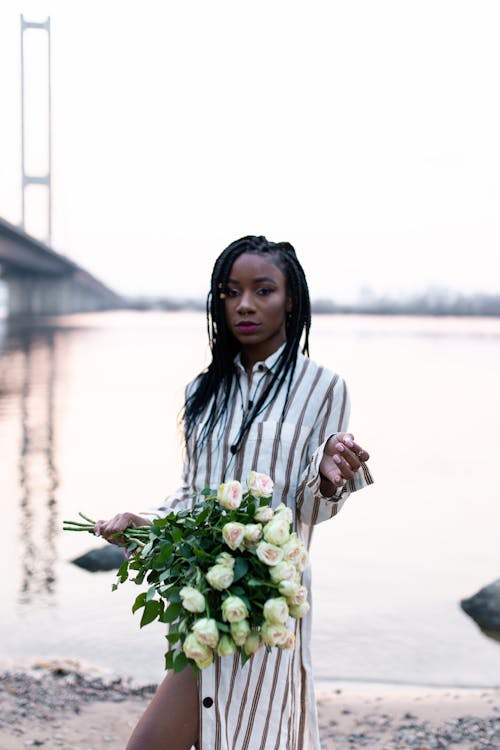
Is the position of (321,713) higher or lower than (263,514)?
lower

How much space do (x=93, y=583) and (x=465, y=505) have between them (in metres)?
4.40

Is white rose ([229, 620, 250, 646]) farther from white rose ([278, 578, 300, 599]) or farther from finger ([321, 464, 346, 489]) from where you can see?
finger ([321, 464, 346, 489])

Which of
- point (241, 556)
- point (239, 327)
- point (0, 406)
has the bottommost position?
point (0, 406)

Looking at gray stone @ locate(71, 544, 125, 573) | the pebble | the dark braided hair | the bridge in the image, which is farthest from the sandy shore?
the bridge

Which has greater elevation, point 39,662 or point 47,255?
point 47,255

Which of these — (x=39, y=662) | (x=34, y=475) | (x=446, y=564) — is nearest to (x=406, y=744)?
(x=39, y=662)

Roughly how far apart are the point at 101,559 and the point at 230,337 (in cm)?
378

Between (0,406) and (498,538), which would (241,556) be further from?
(0,406)

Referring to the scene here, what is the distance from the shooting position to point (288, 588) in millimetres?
1751

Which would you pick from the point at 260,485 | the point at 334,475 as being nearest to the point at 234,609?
the point at 260,485

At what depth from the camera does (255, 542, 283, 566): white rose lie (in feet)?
5.76

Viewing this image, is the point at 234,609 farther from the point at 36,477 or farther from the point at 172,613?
the point at 36,477

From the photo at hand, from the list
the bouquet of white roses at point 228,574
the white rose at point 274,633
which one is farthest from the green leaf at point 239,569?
the white rose at point 274,633

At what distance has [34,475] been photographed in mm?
9797
